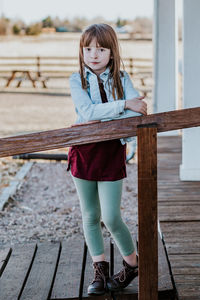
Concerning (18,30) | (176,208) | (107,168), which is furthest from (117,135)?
(18,30)

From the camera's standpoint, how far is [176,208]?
3.79 m

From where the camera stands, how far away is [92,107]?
241 cm

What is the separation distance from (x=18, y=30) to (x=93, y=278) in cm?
4007

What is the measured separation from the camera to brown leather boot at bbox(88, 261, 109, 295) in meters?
2.63

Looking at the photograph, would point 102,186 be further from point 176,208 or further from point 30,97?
point 30,97

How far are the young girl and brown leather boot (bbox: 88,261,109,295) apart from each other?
19 cm

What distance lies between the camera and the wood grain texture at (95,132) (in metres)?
2.23

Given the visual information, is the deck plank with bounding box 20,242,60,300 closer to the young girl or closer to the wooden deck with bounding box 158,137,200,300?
the young girl

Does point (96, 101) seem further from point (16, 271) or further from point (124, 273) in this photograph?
point (16, 271)

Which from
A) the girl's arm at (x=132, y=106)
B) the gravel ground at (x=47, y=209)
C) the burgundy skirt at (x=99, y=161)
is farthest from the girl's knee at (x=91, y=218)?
the gravel ground at (x=47, y=209)

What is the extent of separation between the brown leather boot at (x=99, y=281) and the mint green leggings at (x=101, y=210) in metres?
0.07

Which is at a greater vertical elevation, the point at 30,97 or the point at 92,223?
the point at 92,223

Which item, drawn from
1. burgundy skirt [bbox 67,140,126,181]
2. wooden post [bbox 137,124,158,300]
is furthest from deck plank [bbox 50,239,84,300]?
burgundy skirt [bbox 67,140,126,181]

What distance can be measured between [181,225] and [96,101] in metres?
1.31
